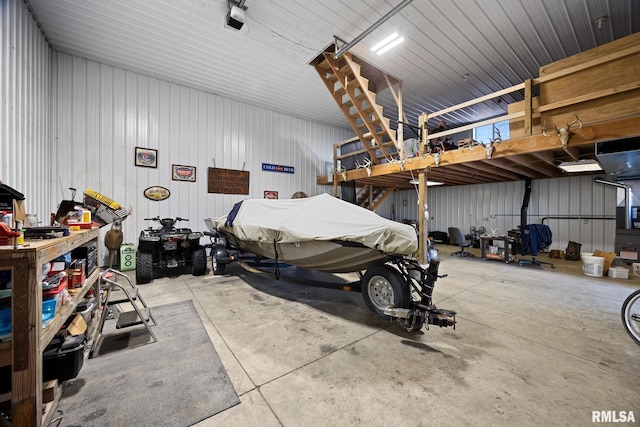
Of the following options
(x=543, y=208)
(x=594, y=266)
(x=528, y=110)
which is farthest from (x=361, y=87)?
(x=543, y=208)

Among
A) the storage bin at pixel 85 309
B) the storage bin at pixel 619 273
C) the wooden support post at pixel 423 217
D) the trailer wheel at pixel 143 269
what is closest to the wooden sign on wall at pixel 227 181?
the trailer wheel at pixel 143 269

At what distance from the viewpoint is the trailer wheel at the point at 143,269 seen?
3916 millimetres

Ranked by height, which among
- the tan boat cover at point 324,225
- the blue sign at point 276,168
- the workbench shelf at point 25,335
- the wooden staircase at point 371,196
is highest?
the blue sign at point 276,168

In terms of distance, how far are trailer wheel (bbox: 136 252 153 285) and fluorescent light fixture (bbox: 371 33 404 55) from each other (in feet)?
18.4

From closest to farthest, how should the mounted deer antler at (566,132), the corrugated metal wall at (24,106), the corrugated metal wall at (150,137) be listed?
the corrugated metal wall at (24,106) → the mounted deer antler at (566,132) → the corrugated metal wall at (150,137)

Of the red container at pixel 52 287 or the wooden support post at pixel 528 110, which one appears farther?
the wooden support post at pixel 528 110

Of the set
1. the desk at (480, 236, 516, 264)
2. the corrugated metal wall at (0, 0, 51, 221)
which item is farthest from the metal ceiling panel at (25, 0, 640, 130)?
the desk at (480, 236, 516, 264)

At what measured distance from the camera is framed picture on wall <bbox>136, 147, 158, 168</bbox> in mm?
5660

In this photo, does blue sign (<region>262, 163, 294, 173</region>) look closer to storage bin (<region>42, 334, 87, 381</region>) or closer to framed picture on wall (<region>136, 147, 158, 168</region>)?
framed picture on wall (<region>136, 147, 158, 168</region>)

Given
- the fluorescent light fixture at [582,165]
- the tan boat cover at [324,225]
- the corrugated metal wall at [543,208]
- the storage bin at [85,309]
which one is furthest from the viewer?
the corrugated metal wall at [543,208]

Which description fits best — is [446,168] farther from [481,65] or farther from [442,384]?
[442,384]

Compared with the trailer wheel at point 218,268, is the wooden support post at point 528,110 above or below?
above

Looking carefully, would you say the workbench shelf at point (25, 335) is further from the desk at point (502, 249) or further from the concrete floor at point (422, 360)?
the desk at point (502, 249)

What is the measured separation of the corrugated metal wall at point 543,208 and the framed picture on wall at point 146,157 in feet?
33.8
